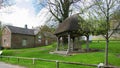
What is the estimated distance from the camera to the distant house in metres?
55.7

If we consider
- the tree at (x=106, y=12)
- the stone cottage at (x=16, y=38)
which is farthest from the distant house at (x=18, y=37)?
the tree at (x=106, y=12)

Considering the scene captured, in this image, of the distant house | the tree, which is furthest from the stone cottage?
the tree

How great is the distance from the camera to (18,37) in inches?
2249

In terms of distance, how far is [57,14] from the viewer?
41531mm

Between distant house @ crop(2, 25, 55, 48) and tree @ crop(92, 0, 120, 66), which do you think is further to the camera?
distant house @ crop(2, 25, 55, 48)

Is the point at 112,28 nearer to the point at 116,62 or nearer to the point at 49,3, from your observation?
the point at 116,62

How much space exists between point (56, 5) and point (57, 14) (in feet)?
5.50

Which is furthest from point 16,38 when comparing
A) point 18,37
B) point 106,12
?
point 106,12

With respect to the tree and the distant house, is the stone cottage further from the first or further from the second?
the tree

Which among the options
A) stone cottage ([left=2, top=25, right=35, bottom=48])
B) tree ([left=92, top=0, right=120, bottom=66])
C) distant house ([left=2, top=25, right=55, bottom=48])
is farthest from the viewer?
distant house ([left=2, top=25, right=55, bottom=48])

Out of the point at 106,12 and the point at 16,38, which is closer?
the point at 106,12

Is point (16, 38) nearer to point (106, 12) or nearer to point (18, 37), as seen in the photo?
point (18, 37)

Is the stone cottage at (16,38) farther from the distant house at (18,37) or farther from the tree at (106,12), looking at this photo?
the tree at (106,12)

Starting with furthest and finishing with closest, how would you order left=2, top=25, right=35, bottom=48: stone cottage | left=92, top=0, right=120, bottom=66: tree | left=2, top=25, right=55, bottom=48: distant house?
left=2, top=25, right=55, bottom=48: distant house < left=2, top=25, right=35, bottom=48: stone cottage < left=92, top=0, right=120, bottom=66: tree
